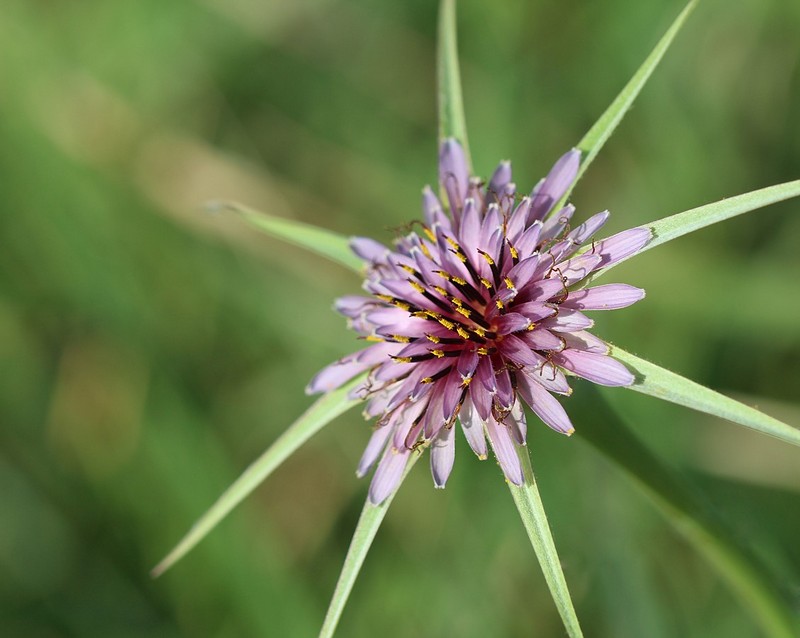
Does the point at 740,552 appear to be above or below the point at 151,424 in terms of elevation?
above

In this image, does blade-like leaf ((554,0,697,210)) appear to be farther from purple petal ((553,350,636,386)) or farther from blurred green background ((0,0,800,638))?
blurred green background ((0,0,800,638))

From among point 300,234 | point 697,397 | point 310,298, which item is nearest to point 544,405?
point 697,397

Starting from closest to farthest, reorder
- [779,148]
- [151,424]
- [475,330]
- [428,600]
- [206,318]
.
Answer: [475,330], [428,600], [779,148], [151,424], [206,318]

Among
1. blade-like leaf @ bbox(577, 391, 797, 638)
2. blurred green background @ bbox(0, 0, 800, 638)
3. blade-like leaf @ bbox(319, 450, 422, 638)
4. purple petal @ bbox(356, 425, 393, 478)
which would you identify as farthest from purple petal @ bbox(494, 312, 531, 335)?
blurred green background @ bbox(0, 0, 800, 638)

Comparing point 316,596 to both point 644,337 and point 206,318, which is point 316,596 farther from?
point 644,337

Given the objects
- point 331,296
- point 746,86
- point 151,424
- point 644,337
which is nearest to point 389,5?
point 331,296

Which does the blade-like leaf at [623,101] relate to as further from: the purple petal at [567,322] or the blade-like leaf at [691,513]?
the blade-like leaf at [691,513]
